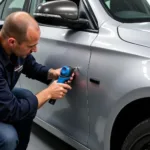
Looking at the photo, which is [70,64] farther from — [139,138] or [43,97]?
[139,138]

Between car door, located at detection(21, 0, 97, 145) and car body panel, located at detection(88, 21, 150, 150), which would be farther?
car door, located at detection(21, 0, 97, 145)

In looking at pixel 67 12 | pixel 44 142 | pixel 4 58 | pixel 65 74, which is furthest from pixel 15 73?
pixel 44 142

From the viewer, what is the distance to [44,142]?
7.07 ft

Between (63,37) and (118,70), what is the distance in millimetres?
453

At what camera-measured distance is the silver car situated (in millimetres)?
1306

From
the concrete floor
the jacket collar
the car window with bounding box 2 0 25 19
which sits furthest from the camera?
the car window with bounding box 2 0 25 19

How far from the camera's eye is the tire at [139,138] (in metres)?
1.30

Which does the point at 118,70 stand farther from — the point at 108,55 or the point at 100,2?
the point at 100,2

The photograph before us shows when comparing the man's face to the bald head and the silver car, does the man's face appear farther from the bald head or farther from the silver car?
the silver car

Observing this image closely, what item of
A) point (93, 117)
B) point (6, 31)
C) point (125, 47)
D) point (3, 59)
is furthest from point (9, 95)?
point (125, 47)

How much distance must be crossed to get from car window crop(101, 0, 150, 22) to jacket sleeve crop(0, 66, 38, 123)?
1.89 ft

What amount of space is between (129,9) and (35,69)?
58cm

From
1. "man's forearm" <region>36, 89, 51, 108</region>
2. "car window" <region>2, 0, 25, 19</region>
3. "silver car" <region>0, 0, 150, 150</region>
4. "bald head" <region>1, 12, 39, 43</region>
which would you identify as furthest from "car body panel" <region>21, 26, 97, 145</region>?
"car window" <region>2, 0, 25, 19</region>

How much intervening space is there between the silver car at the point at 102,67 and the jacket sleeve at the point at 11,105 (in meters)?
0.25
